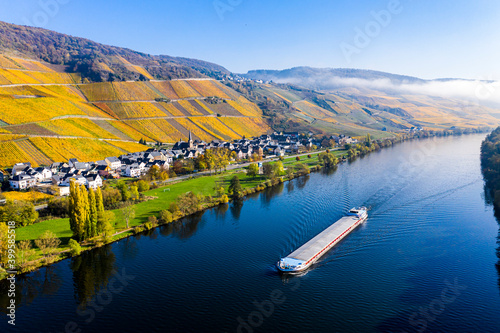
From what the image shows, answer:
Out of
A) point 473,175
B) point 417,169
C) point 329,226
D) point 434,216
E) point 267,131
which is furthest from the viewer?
point 267,131

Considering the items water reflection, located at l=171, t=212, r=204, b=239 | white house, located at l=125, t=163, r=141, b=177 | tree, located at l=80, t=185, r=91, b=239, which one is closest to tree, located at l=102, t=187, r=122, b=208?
water reflection, located at l=171, t=212, r=204, b=239

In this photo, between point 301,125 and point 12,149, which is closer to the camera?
point 12,149

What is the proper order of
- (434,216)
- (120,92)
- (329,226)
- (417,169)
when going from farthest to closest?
1. (120,92)
2. (417,169)
3. (434,216)
4. (329,226)

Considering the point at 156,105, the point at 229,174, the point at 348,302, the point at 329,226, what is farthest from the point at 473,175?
the point at 156,105

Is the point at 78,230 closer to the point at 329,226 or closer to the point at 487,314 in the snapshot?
the point at 329,226

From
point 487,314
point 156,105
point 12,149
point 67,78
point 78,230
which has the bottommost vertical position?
point 487,314

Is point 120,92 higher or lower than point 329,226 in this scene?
higher

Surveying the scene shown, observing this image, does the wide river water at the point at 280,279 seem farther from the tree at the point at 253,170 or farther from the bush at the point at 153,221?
the tree at the point at 253,170
